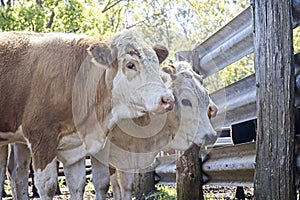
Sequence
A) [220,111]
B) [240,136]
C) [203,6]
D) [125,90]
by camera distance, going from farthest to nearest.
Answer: [203,6]
[240,136]
[220,111]
[125,90]

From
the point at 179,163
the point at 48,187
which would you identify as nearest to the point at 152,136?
the point at 179,163

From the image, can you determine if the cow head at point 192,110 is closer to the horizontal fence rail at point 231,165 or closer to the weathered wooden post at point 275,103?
the horizontal fence rail at point 231,165

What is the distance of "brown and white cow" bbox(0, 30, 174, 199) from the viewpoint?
16.1 feet

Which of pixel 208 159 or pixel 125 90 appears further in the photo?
pixel 208 159

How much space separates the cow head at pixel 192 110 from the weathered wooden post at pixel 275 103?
1.65 meters

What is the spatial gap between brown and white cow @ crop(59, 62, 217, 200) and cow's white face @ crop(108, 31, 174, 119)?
0.41 metres

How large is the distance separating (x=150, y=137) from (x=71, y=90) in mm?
1093

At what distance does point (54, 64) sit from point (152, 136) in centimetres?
131

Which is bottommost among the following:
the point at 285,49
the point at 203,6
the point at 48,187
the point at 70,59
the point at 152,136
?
the point at 48,187

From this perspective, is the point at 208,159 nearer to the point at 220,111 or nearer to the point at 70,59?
the point at 220,111

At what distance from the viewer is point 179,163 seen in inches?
233

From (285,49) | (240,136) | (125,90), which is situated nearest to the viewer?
(285,49)

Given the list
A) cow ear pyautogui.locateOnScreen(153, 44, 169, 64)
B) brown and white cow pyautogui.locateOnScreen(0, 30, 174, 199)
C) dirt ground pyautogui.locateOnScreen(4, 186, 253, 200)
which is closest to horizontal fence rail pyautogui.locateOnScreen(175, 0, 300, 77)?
cow ear pyautogui.locateOnScreen(153, 44, 169, 64)

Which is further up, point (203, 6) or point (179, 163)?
point (203, 6)
